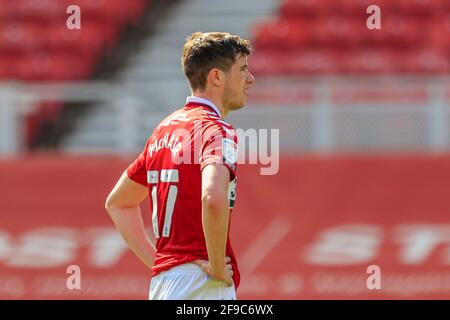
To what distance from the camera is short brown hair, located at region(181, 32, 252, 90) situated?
14.4 ft

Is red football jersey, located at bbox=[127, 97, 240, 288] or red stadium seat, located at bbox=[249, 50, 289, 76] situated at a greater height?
red stadium seat, located at bbox=[249, 50, 289, 76]

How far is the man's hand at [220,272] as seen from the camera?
4.31m

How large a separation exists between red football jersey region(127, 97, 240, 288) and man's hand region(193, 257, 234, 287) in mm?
30

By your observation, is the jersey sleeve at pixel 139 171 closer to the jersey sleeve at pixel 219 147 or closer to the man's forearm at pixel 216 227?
the jersey sleeve at pixel 219 147

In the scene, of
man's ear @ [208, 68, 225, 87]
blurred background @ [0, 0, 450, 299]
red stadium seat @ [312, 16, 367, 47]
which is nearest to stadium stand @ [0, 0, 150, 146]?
blurred background @ [0, 0, 450, 299]

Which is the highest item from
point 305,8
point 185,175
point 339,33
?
point 305,8

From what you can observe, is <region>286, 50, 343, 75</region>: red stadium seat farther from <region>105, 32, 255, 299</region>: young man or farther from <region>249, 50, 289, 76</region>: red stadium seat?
<region>105, 32, 255, 299</region>: young man

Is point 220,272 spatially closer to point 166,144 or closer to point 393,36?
point 166,144

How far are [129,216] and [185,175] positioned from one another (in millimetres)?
568

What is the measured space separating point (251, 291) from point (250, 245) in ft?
1.41

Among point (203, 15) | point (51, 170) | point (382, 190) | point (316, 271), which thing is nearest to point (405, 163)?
point (382, 190)

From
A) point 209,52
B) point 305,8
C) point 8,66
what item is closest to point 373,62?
point 305,8

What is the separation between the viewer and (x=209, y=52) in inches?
173
